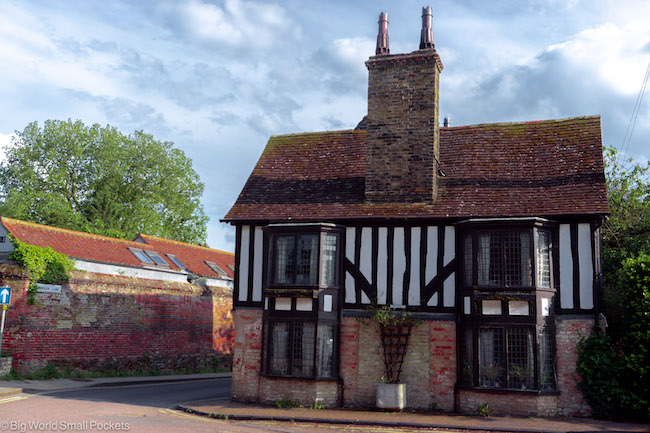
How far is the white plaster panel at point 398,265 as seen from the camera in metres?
15.1

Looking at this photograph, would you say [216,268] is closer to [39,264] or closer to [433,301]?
[39,264]

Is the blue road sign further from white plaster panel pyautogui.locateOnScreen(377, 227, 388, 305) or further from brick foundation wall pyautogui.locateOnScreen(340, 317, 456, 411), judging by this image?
white plaster panel pyautogui.locateOnScreen(377, 227, 388, 305)

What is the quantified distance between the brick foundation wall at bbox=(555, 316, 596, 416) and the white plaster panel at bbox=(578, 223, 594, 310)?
1.34 feet

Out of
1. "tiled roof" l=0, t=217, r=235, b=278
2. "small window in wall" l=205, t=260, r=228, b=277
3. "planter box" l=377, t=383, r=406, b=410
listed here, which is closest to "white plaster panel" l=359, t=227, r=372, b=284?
"planter box" l=377, t=383, r=406, b=410

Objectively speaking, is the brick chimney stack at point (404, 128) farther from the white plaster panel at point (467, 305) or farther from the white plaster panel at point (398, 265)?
the white plaster panel at point (467, 305)

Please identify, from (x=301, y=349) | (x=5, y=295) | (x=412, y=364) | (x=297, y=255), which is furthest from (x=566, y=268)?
(x=5, y=295)

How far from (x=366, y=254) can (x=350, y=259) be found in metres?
0.44

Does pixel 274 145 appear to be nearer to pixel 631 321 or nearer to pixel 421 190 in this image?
pixel 421 190

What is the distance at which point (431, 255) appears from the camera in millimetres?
15102

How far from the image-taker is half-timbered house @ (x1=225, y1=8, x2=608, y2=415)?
13.9 metres

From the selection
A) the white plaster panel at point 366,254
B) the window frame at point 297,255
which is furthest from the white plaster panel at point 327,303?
the white plaster panel at point 366,254

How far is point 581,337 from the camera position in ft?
45.3

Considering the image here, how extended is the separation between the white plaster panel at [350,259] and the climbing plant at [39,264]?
32.6 feet

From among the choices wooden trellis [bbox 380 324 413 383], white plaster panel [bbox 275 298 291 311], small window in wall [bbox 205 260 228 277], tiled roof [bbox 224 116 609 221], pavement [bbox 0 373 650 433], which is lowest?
pavement [bbox 0 373 650 433]
